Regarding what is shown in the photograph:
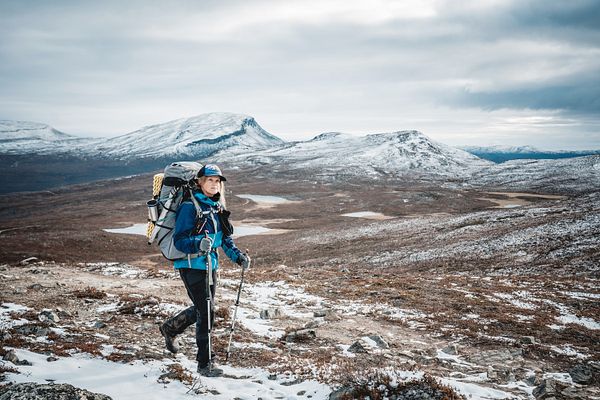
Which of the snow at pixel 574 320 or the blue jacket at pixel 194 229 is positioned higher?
the blue jacket at pixel 194 229

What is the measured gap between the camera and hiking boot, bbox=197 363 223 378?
7.11 m

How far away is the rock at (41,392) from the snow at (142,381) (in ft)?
3.27

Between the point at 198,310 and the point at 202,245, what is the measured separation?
154 centimetres

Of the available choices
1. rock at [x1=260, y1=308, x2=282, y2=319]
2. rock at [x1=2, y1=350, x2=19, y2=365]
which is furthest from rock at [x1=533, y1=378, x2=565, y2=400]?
rock at [x1=2, y1=350, x2=19, y2=365]

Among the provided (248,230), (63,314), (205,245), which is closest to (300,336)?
(205,245)

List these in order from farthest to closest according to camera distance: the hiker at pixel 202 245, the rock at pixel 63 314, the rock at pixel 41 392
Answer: the rock at pixel 63 314 → the hiker at pixel 202 245 → the rock at pixel 41 392

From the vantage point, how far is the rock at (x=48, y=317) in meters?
9.77

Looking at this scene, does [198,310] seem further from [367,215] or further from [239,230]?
[367,215]

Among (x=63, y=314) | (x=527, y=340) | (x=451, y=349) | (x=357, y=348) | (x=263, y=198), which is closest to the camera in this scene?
(x=357, y=348)

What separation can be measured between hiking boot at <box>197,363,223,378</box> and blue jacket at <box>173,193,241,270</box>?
6.53ft

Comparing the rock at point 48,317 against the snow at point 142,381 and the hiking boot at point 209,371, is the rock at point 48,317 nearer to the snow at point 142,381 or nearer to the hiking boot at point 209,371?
the snow at point 142,381

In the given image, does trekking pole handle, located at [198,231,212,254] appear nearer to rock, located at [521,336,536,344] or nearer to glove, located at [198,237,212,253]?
glove, located at [198,237,212,253]

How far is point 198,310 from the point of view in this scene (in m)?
7.05

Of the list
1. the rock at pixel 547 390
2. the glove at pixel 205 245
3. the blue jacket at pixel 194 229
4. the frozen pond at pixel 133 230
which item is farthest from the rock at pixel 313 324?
the frozen pond at pixel 133 230
